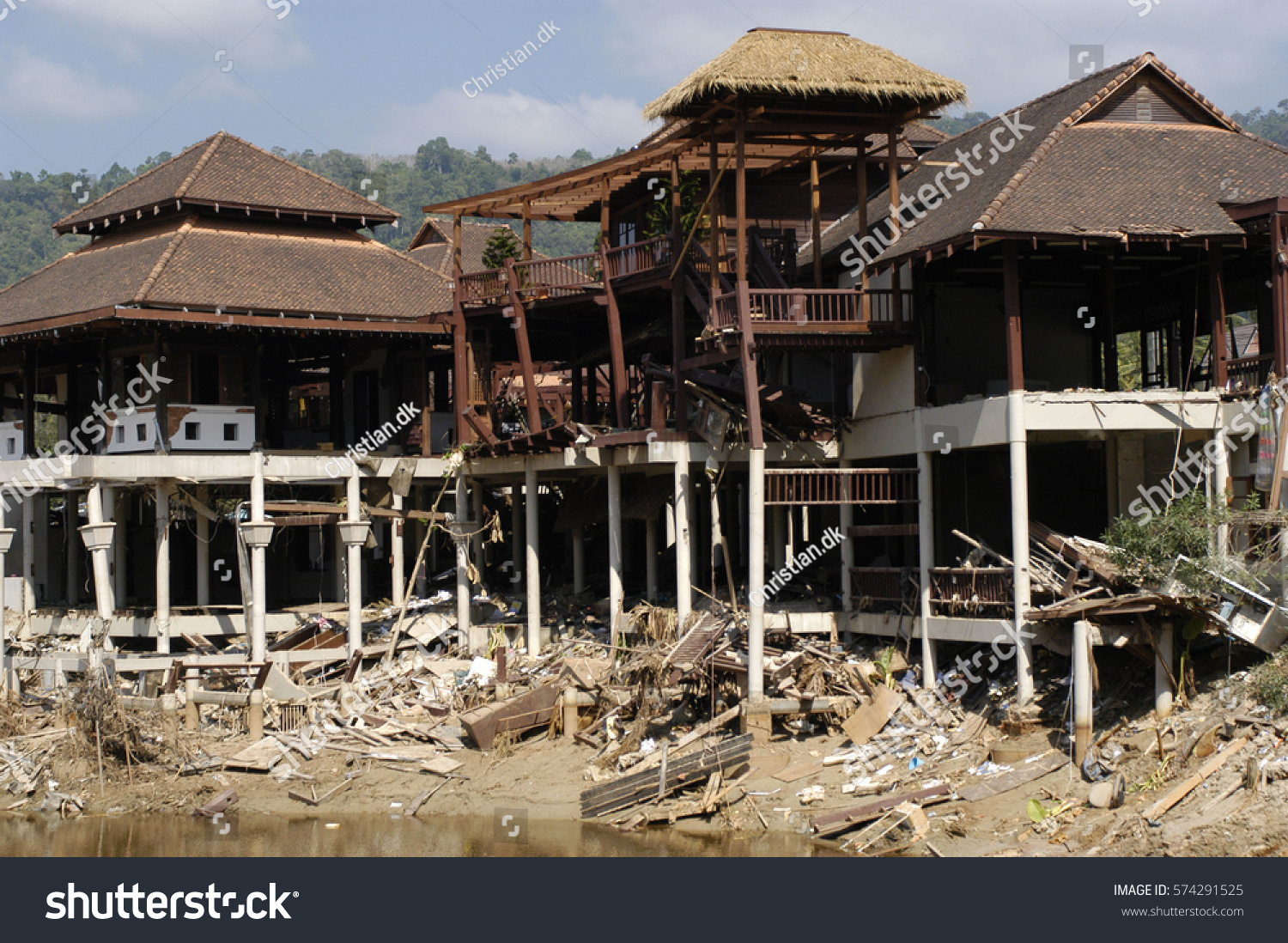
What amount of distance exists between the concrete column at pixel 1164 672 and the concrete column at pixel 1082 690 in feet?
3.13

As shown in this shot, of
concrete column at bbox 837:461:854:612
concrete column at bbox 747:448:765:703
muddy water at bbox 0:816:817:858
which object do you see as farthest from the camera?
concrete column at bbox 837:461:854:612

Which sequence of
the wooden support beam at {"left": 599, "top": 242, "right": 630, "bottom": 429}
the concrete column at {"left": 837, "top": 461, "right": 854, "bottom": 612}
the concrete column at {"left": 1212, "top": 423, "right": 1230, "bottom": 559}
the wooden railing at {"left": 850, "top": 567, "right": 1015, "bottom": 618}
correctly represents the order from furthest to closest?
the wooden support beam at {"left": 599, "top": 242, "right": 630, "bottom": 429}
the concrete column at {"left": 837, "top": 461, "right": 854, "bottom": 612}
the wooden railing at {"left": 850, "top": 567, "right": 1015, "bottom": 618}
the concrete column at {"left": 1212, "top": 423, "right": 1230, "bottom": 559}

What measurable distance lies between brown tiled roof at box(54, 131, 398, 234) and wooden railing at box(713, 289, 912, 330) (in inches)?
490

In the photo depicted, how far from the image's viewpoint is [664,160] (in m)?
30.0

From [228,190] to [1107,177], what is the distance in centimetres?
2055

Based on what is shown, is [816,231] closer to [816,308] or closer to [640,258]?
[816,308]

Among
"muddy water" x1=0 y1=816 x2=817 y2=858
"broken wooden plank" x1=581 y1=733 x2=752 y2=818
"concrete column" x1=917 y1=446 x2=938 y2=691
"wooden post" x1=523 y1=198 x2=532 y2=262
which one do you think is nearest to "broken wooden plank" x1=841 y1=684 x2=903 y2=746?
"concrete column" x1=917 y1=446 x2=938 y2=691

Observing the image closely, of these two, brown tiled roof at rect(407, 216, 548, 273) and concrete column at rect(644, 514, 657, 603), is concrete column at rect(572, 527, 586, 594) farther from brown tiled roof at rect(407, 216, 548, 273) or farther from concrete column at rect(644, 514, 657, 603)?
brown tiled roof at rect(407, 216, 548, 273)

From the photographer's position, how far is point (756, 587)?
77.2ft

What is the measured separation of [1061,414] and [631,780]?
29.0 feet

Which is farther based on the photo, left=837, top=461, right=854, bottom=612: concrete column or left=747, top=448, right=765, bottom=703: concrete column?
left=837, top=461, right=854, bottom=612: concrete column

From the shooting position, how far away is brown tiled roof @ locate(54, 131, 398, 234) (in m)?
33.4
